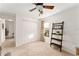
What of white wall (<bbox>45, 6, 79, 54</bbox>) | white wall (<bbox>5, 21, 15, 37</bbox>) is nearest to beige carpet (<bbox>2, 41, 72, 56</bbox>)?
white wall (<bbox>45, 6, 79, 54</bbox>)

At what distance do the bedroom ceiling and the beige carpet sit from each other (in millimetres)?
550

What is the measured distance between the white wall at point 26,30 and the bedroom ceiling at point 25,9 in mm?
106

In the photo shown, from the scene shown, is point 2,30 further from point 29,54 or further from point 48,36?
point 48,36

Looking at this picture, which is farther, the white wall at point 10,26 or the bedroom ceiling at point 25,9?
the white wall at point 10,26

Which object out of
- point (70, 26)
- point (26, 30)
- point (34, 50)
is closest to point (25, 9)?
point (26, 30)

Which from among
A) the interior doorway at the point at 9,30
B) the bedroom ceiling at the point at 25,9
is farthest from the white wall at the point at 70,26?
the interior doorway at the point at 9,30

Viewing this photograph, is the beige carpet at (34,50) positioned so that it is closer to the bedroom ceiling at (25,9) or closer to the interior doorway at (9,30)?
the interior doorway at (9,30)

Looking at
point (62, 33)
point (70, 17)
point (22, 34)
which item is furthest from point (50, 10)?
→ point (22, 34)

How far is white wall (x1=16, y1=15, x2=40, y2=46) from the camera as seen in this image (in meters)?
1.69

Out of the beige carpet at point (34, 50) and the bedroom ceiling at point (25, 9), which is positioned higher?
the bedroom ceiling at point (25, 9)

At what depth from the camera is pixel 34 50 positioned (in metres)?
1.64

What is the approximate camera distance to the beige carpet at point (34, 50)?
1.56m

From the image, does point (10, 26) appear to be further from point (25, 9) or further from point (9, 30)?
point (25, 9)

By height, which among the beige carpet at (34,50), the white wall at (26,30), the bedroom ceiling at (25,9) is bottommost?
the beige carpet at (34,50)
